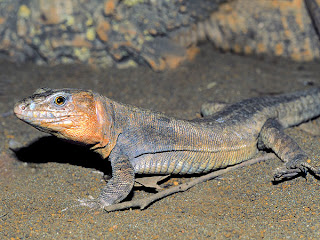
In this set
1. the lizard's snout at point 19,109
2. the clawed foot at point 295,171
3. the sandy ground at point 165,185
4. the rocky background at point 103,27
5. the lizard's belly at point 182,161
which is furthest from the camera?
the rocky background at point 103,27

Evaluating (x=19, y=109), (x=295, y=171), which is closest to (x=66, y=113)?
(x=19, y=109)

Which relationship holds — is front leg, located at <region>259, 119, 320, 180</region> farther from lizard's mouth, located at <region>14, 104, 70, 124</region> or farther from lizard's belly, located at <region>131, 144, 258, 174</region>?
lizard's mouth, located at <region>14, 104, 70, 124</region>

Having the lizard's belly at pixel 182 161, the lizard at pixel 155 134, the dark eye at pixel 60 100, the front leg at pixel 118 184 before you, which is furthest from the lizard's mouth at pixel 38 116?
the lizard's belly at pixel 182 161

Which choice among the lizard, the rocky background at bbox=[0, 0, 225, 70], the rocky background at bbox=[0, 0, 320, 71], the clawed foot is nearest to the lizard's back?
the lizard

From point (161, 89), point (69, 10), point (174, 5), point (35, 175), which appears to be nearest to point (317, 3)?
point (174, 5)

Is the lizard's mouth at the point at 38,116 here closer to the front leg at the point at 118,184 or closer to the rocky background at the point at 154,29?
the front leg at the point at 118,184

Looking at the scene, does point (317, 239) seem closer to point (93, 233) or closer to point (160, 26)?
point (93, 233)
